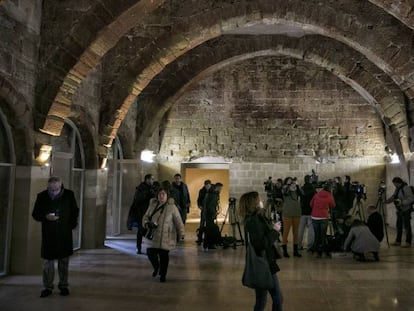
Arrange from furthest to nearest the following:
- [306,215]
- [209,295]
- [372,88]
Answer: [372,88] → [306,215] → [209,295]

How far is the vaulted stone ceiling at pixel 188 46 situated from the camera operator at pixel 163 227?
2.08 m

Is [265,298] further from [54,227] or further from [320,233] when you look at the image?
[320,233]

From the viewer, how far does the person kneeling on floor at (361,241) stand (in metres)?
6.49

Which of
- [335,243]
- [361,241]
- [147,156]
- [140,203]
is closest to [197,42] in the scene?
[140,203]

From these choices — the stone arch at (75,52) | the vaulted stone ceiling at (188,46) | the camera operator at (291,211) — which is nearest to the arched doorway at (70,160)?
the vaulted stone ceiling at (188,46)

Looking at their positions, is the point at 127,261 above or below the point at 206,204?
below

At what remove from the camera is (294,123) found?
40.1 feet

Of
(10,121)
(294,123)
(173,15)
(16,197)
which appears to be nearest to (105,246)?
(16,197)

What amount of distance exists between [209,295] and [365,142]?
8982 mm

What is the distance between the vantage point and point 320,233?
7.00 metres

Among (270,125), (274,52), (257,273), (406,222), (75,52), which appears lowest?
(257,273)

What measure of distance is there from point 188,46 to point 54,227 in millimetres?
4726

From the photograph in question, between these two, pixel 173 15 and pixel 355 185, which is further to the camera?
pixel 355 185

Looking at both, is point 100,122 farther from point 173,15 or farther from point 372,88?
point 372,88
